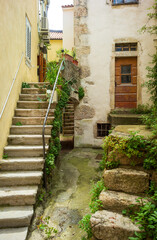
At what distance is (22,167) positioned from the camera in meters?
3.71

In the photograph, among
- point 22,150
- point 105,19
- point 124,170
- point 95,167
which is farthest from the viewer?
point 105,19

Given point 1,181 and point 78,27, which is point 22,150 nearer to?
point 1,181

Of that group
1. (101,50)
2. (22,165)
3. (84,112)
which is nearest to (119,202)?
(22,165)

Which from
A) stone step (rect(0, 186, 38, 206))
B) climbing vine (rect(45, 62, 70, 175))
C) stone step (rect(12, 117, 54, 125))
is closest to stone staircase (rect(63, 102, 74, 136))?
climbing vine (rect(45, 62, 70, 175))

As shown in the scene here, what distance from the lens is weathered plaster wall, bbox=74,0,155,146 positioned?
7387 millimetres

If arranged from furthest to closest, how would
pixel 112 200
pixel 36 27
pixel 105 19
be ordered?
pixel 36 27 → pixel 105 19 → pixel 112 200

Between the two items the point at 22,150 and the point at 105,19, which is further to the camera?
the point at 105,19

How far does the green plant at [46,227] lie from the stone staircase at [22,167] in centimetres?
23

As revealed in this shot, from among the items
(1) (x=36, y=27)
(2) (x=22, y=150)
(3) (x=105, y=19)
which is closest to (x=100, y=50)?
(3) (x=105, y=19)

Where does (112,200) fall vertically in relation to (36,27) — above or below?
below

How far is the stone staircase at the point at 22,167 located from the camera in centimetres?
282

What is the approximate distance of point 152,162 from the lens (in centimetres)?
246

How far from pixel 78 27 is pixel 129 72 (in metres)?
3.05

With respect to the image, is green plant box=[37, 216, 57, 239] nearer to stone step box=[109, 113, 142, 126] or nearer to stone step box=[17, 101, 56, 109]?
stone step box=[17, 101, 56, 109]
